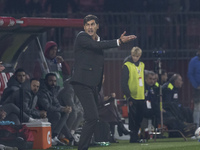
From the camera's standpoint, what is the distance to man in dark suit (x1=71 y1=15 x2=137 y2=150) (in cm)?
1062

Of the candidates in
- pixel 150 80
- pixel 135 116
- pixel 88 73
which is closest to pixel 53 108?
pixel 135 116

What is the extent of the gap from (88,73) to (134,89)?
4.34m

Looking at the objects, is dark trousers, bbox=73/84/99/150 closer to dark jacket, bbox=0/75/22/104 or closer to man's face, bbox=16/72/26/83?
dark jacket, bbox=0/75/22/104

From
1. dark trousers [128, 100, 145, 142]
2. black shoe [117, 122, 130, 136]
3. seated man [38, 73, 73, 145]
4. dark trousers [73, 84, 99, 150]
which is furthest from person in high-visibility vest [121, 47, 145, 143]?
dark trousers [73, 84, 99, 150]

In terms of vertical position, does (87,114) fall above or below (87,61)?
below

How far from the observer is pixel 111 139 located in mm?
15266

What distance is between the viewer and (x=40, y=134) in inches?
519

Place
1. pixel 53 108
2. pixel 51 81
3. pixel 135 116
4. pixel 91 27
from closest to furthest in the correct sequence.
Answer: pixel 91 27 → pixel 53 108 → pixel 51 81 → pixel 135 116

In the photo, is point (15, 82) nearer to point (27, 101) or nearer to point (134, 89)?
point (27, 101)

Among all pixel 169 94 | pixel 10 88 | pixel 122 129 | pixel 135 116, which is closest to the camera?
pixel 10 88

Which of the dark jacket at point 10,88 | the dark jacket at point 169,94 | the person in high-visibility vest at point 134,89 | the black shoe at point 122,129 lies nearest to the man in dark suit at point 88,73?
the dark jacket at point 10,88

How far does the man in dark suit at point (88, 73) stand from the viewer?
10.6m

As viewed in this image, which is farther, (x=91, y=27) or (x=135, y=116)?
(x=135, y=116)

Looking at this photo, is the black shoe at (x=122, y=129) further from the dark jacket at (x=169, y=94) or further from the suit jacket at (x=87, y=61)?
the suit jacket at (x=87, y=61)
